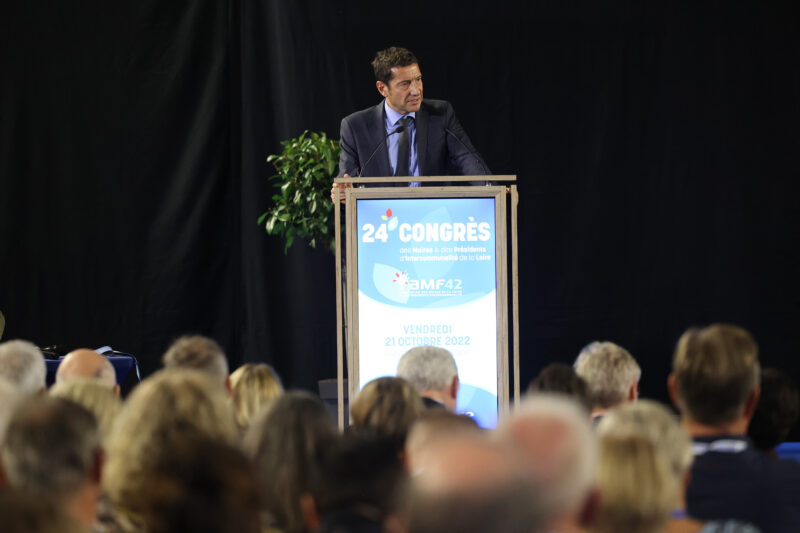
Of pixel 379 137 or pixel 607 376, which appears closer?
pixel 607 376

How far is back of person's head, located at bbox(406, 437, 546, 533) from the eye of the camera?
1.24 meters

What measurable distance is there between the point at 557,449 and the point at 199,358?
2058 millimetres

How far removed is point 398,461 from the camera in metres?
1.90

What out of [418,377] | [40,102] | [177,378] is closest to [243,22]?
[40,102]

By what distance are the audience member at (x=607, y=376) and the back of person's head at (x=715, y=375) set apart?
0.75 meters

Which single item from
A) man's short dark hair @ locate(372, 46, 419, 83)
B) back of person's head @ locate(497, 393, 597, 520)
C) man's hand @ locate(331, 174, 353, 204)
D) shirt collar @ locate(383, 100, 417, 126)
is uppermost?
man's short dark hair @ locate(372, 46, 419, 83)

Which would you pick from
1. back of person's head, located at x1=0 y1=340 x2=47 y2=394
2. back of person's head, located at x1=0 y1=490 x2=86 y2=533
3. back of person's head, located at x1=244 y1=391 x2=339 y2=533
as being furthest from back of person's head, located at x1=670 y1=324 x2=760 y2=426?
back of person's head, located at x1=0 y1=340 x2=47 y2=394

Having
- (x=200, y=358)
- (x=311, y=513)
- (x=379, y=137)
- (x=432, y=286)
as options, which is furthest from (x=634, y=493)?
(x=379, y=137)

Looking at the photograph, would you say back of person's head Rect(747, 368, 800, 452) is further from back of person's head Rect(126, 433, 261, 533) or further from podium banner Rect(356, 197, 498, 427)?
back of person's head Rect(126, 433, 261, 533)

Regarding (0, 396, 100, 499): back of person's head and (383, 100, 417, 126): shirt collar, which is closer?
(0, 396, 100, 499): back of person's head

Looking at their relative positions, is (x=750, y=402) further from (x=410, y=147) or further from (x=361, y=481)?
(x=410, y=147)

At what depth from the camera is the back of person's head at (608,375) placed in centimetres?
347

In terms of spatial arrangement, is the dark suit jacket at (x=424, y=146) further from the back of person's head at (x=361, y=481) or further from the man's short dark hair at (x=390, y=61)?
the back of person's head at (x=361, y=481)

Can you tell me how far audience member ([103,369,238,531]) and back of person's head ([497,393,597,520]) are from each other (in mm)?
584
